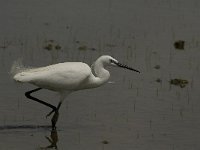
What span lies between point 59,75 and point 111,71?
3605 millimetres

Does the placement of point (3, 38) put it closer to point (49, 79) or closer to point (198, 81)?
point (198, 81)

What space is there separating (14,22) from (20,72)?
7.41 metres

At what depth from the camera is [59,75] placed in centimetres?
1092

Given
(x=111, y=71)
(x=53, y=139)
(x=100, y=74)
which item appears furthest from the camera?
(x=111, y=71)

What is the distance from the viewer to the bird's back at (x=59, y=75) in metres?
10.8

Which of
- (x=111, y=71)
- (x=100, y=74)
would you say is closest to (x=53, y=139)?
(x=100, y=74)

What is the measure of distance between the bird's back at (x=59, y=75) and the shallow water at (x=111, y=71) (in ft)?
2.38

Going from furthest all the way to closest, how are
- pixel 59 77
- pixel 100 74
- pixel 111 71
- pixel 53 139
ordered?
1. pixel 111 71
2. pixel 100 74
3. pixel 59 77
4. pixel 53 139

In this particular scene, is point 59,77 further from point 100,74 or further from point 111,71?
point 111,71

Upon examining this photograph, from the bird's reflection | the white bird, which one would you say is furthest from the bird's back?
the bird's reflection

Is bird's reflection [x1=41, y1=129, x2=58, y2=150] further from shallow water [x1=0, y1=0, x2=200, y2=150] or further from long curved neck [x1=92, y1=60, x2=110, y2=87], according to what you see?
long curved neck [x1=92, y1=60, x2=110, y2=87]

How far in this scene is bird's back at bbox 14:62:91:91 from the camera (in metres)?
10.8

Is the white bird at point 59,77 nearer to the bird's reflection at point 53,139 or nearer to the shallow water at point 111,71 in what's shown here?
the bird's reflection at point 53,139

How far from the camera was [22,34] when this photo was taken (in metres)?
17.1
